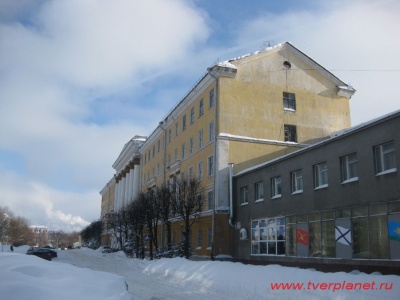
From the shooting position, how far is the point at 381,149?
60.5 ft

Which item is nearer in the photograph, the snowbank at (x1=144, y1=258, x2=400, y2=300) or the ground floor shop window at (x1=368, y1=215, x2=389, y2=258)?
the snowbank at (x1=144, y1=258, x2=400, y2=300)

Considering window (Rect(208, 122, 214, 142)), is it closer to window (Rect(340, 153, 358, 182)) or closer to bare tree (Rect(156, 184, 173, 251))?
bare tree (Rect(156, 184, 173, 251))

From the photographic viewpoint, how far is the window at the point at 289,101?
36.3 metres

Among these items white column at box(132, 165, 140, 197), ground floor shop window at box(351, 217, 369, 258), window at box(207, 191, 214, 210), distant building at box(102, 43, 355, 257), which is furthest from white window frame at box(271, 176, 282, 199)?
white column at box(132, 165, 140, 197)

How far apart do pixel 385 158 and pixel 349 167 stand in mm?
2274

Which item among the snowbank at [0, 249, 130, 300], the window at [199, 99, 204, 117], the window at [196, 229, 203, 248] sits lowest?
the snowbank at [0, 249, 130, 300]

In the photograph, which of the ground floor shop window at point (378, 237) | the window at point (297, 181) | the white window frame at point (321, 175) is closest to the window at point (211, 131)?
the window at point (297, 181)

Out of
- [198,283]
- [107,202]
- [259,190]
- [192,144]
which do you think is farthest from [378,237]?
[107,202]

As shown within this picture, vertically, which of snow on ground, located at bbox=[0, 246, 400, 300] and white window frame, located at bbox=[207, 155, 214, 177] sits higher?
white window frame, located at bbox=[207, 155, 214, 177]

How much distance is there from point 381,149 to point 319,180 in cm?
464

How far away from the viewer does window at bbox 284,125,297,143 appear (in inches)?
1406

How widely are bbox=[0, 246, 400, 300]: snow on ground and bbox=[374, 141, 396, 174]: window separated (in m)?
5.03

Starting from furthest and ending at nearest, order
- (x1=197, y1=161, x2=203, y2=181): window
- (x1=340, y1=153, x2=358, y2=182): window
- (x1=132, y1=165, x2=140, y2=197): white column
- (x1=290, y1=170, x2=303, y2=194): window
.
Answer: (x1=132, y1=165, x2=140, y2=197): white column, (x1=197, y1=161, x2=203, y2=181): window, (x1=290, y1=170, x2=303, y2=194): window, (x1=340, y1=153, x2=358, y2=182): window

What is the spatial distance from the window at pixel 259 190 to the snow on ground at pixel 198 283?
790 cm
